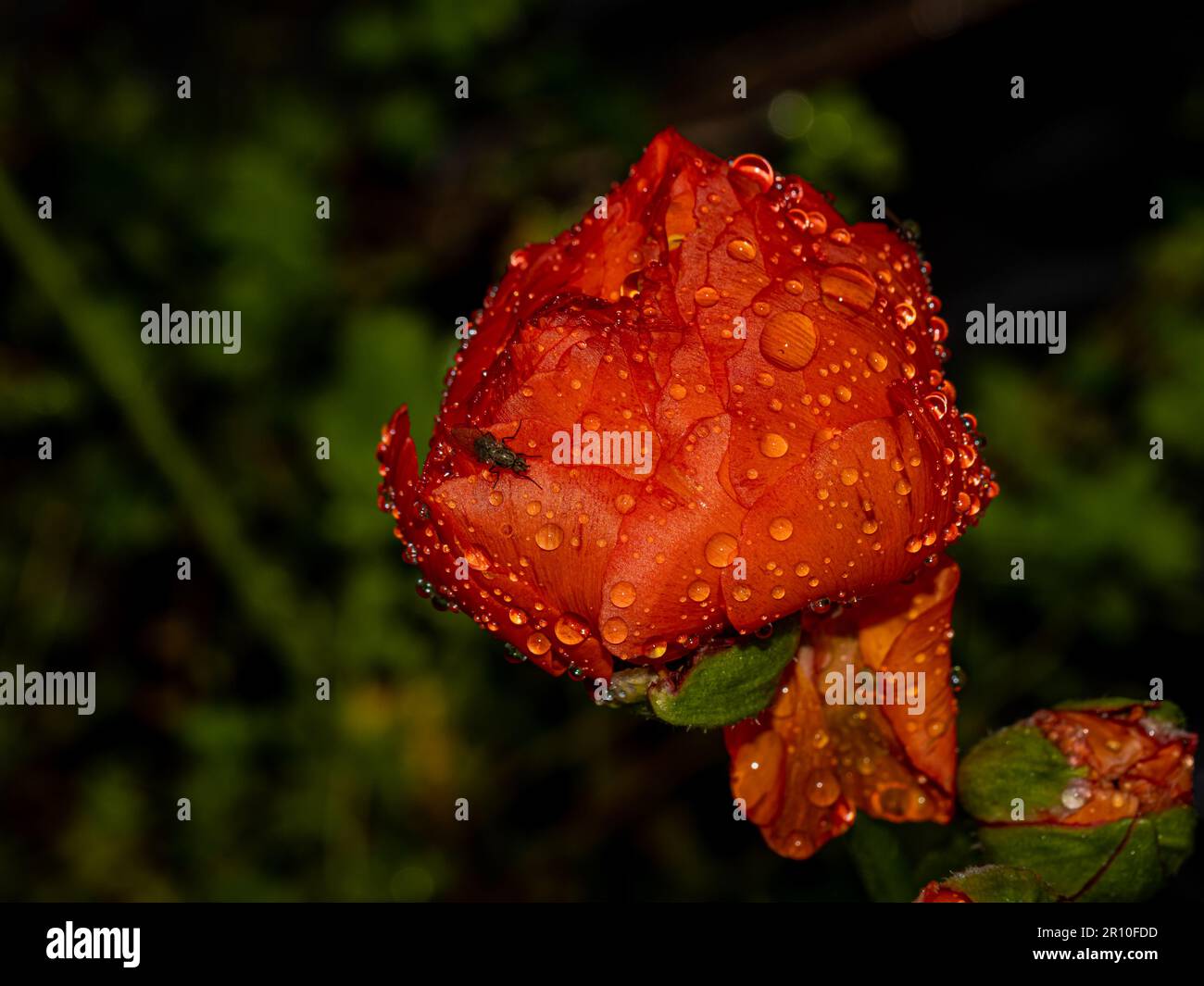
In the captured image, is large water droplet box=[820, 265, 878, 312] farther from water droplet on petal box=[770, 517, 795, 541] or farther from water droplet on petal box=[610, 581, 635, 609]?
water droplet on petal box=[610, 581, 635, 609]

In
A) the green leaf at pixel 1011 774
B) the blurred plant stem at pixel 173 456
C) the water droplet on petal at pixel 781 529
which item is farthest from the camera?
the blurred plant stem at pixel 173 456

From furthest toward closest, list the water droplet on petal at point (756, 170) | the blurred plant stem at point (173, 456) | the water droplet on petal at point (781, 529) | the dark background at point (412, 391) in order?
the dark background at point (412, 391) < the blurred plant stem at point (173, 456) < the water droplet on petal at point (756, 170) < the water droplet on petal at point (781, 529)

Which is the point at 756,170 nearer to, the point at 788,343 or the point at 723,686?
the point at 788,343

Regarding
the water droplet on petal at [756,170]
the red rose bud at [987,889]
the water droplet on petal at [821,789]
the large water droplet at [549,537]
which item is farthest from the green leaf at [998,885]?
the water droplet on petal at [756,170]

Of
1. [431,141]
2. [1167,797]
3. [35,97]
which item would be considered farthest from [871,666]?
[35,97]

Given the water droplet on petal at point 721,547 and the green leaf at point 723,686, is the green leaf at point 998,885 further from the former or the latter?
the water droplet on petal at point 721,547

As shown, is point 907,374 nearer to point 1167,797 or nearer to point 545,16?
point 1167,797
